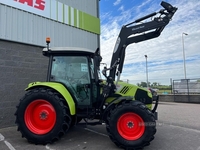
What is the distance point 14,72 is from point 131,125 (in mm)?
4444

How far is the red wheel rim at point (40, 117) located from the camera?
4.46m

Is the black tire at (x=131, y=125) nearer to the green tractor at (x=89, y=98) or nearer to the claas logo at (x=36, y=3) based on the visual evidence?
the green tractor at (x=89, y=98)

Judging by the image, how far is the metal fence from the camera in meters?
15.6

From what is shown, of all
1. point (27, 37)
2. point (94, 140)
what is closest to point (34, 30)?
point (27, 37)

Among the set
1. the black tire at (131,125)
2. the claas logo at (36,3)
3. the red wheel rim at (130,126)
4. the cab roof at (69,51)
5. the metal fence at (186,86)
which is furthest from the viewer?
the metal fence at (186,86)

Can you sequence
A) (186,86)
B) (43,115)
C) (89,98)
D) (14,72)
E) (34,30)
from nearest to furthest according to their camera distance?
(43,115)
(89,98)
(14,72)
(34,30)
(186,86)

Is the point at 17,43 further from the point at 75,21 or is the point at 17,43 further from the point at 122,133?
the point at 122,133

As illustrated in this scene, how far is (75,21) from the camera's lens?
823 centimetres

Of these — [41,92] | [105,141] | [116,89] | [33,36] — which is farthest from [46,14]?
[105,141]

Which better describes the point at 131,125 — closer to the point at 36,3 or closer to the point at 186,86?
the point at 36,3

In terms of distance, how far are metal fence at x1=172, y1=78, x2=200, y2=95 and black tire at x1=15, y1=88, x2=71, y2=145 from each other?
1421 cm

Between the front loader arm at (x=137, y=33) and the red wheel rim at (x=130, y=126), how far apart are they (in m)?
1.18

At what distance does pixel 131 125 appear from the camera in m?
4.19

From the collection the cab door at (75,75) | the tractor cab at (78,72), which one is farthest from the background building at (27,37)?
the cab door at (75,75)
